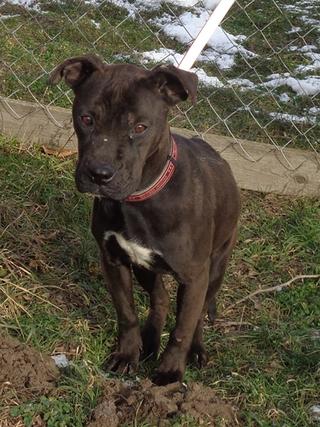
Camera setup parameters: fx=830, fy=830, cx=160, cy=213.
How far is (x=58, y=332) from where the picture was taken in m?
3.77

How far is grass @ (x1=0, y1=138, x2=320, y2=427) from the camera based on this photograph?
3.42 meters

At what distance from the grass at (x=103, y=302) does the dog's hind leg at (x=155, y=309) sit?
0.47 feet

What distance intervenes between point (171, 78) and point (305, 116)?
9.53ft

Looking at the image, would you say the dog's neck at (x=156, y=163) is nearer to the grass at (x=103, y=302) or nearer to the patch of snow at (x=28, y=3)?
the grass at (x=103, y=302)

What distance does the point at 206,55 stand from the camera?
7.11 m

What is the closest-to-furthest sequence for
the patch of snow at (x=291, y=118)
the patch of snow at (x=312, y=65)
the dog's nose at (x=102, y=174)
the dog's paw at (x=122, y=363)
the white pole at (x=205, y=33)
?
the dog's nose at (x=102, y=174) < the dog's paw at (x=122, y=363) < the white pole at (x=205, y=33) < the patch of snow at (x=291, y=118) < the patch of snow at (x=312, y=65)

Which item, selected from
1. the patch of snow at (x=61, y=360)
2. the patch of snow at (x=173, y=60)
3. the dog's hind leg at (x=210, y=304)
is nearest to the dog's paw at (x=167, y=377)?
the dog's hind leg at (x=210, y=304)

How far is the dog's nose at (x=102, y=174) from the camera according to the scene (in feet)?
9.95

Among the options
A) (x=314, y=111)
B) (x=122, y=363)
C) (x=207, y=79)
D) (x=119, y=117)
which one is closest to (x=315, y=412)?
(x=122, y=363)

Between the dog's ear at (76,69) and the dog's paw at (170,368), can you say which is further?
the dog's paw at (170,368)

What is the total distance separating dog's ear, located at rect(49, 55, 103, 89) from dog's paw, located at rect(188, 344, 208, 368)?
53.2 inches

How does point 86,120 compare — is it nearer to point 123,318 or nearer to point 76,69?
point 76,69

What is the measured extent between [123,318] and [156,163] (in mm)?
783

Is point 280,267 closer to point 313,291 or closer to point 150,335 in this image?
point 313,291
